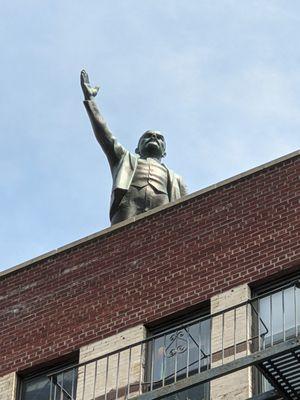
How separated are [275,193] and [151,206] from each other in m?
3.14

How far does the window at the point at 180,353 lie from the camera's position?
→ 24.5 m

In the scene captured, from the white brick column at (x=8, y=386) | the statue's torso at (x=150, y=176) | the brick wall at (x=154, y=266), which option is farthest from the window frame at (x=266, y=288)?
the statue's torso at (x=150, y=176)

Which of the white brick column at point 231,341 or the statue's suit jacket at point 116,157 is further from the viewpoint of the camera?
the statue's suit jacket at point 116,157

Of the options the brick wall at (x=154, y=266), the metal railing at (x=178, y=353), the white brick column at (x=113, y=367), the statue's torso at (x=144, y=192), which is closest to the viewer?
the metal railing at (x=178, y=353)

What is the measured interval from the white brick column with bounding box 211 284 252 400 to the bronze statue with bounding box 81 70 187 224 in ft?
12.7

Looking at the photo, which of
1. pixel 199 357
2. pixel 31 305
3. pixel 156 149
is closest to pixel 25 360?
pixel 31 305

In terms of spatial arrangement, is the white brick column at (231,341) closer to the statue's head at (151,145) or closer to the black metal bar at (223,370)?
the black metal bar at (223,370)

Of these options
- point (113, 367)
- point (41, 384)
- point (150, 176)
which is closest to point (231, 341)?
point (113, 367)

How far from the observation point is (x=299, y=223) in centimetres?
2530

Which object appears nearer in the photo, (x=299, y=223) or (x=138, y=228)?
(x=299, y=223)

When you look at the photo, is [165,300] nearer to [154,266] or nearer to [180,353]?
[154,266]

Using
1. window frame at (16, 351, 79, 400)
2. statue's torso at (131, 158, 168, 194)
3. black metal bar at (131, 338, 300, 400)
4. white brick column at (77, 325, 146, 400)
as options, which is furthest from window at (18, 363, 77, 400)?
statue's torso at (131, 158, 168, 194)

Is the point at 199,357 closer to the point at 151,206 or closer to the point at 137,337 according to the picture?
the point at 137,337

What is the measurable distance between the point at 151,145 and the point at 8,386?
18.0 ft
